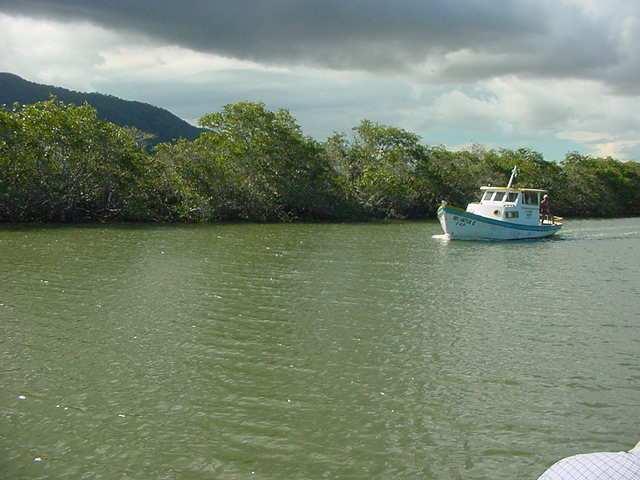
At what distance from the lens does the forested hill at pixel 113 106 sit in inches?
6417

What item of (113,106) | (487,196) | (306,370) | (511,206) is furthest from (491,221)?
(113,106)

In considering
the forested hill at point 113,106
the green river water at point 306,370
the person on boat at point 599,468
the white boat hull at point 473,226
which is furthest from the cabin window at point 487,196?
the forested hill at point 113,106

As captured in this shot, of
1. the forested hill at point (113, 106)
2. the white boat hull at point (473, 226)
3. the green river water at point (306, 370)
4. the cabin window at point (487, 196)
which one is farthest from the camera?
the forested hill at point (113, 106)

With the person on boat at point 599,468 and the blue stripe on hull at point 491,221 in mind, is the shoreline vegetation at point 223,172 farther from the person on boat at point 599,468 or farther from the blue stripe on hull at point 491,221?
the person on boat at point 599,468

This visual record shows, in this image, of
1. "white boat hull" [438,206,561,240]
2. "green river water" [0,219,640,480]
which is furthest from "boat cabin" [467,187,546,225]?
"green river water" [0,219,640,480]

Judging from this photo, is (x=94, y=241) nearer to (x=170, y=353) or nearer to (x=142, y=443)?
(x=170, y=353)

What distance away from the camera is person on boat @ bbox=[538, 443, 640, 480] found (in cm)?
534

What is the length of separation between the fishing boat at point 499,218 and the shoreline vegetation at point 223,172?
729 inches

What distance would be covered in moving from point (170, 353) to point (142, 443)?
443 cm

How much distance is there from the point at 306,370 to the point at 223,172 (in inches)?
1583

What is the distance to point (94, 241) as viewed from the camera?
33219 mm

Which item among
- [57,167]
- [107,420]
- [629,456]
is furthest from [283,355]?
[57,167]

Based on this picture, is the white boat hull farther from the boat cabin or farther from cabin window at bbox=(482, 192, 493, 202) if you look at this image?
cabin window at bbox=(482, 192, 493, 202)

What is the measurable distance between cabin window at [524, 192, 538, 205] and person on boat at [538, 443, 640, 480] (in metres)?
37.8
